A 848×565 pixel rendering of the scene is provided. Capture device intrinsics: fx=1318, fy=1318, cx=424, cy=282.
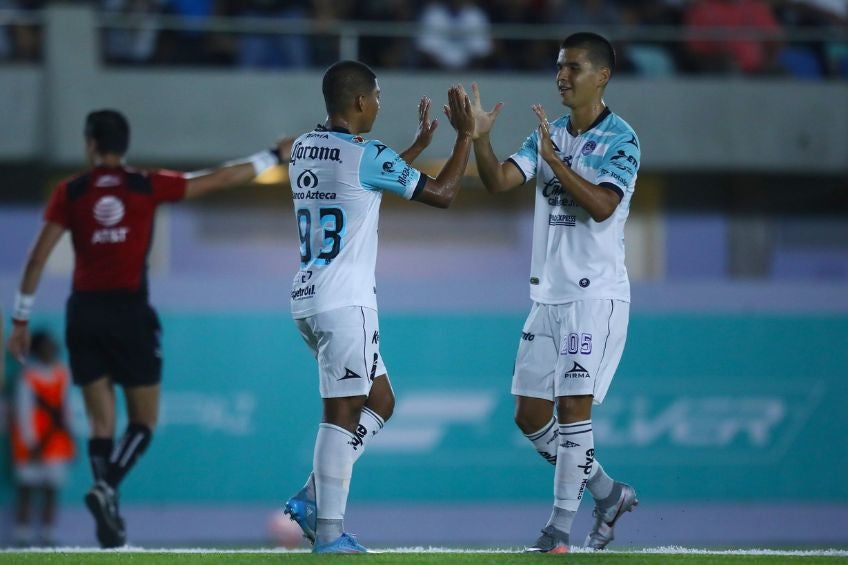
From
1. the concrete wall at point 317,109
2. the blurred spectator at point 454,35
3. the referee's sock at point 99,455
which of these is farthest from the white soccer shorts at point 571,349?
the blurred spectator at point 454,35

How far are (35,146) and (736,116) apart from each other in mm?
7582

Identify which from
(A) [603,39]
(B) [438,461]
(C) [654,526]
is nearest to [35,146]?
(B) [438,461]

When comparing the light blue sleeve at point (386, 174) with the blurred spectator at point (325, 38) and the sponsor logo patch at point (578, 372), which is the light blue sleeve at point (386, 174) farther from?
the blurred spectator at point (325, 38)

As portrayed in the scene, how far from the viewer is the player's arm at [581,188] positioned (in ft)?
19.7

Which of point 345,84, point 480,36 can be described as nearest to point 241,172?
point 345,84

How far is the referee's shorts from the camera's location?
7.50 meters

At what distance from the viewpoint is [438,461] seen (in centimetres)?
1252

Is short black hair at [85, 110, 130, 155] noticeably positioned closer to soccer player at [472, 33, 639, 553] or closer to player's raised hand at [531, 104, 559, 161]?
soccer player at [472, 33, 639, 553]

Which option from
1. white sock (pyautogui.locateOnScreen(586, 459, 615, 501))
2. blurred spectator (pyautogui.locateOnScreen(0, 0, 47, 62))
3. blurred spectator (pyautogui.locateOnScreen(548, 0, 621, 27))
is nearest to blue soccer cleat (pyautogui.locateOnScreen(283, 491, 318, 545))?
white sock (pyautogui.locateOnScreen(586, 459, 615, 501))

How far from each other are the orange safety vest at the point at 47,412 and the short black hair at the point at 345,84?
651 cm

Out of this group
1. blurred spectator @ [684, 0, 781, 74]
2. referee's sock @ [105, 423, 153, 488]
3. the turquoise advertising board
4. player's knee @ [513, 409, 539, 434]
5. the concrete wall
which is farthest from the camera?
blurred spectator @ [684, 0, 781, 74]

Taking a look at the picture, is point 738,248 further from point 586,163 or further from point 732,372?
point 586,163

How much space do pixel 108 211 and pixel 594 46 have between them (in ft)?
9.64

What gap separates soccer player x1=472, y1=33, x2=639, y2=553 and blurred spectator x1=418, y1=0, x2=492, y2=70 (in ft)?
25.8
